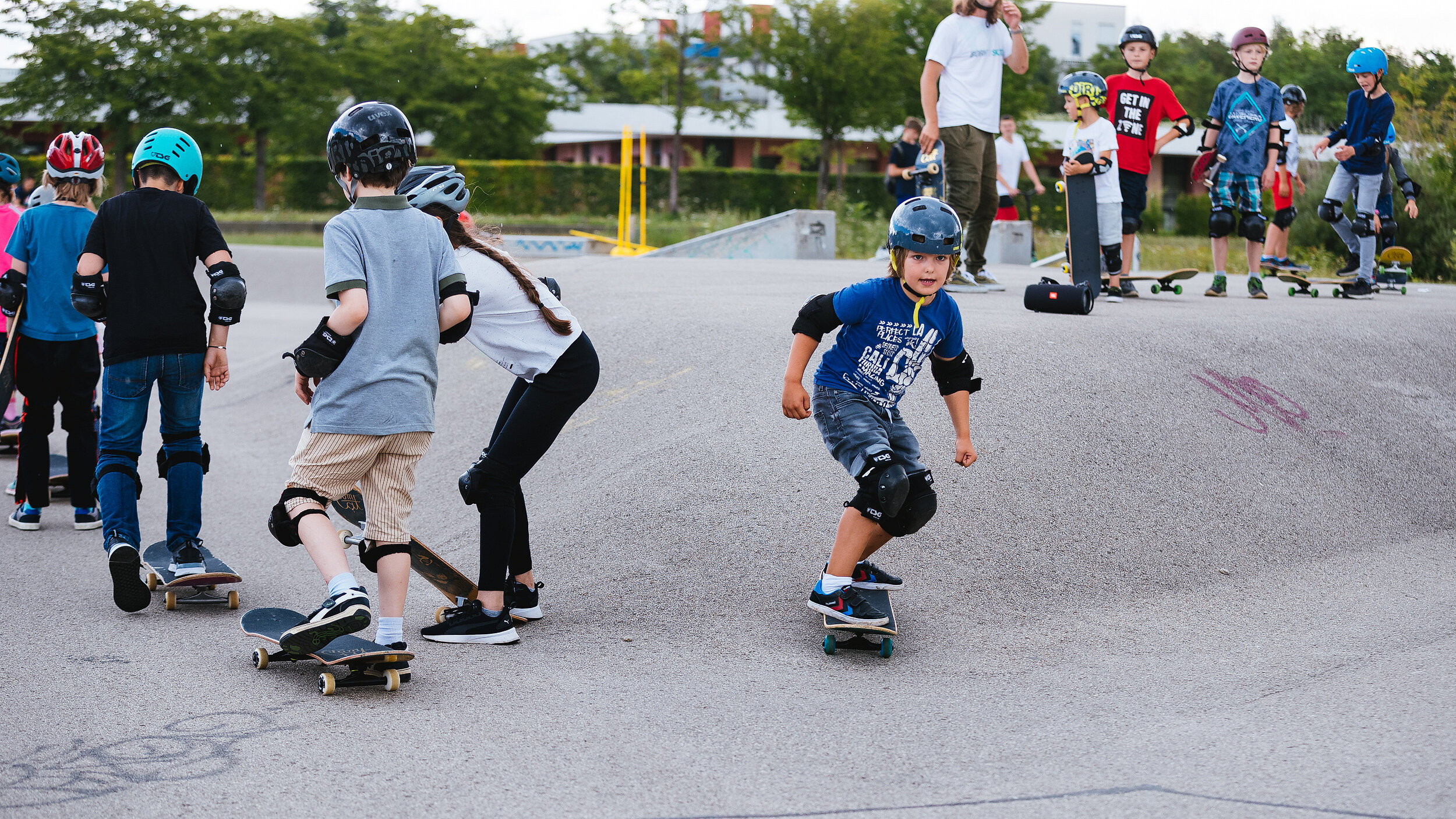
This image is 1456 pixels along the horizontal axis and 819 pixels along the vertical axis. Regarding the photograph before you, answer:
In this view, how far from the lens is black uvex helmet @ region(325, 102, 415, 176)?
3.74 meters

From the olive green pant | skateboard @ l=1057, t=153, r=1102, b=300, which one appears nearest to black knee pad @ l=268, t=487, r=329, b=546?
the olive green pant

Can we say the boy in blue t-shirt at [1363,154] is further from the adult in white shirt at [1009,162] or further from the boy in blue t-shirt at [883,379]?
the boy in blue t-shirt at [883,379]

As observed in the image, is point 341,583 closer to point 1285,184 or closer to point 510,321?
point 510,321

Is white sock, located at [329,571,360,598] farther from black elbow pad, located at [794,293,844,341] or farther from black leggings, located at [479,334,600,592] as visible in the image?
black elbow pad, located at [794,293,844,341]

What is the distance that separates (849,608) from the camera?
13.8ft

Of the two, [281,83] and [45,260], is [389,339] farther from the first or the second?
[281,83]

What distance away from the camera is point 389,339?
3.73m

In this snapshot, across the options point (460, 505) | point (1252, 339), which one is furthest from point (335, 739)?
point (1252, 339)

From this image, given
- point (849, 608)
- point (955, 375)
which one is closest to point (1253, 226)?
point (955, 375)

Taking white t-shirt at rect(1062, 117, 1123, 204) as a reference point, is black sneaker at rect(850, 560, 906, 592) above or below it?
below

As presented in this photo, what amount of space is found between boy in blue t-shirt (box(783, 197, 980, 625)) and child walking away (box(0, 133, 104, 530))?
11.8 ft

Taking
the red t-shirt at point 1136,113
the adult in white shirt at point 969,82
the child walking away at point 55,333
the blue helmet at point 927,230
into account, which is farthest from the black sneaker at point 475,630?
the red t-shirt at point 1136,113

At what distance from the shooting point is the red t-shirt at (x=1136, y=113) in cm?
947

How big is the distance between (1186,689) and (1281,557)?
1.81 metres
